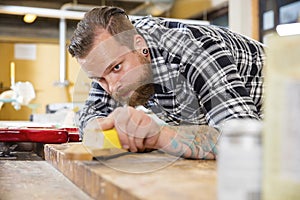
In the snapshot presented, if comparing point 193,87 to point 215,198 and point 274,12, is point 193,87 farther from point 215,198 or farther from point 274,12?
point 274,12

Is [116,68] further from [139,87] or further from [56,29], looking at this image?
[56,29]

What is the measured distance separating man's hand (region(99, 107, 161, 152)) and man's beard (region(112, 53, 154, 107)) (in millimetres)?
217

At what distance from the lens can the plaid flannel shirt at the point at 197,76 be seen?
0.95 metres

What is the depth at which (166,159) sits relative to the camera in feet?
2.84

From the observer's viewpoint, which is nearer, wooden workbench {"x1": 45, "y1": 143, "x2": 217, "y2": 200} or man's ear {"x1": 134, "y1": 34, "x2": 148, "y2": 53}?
wooden workbench {"x1": 45, "y1": 143, "x2": 217, "y2": 200}

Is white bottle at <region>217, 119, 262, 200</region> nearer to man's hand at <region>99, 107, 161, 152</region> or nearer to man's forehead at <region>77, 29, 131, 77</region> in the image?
man's hand at <region>99, 107, 161, 152</region>

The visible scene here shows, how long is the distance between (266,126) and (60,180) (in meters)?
0.72

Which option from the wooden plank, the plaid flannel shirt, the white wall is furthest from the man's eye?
the white wall

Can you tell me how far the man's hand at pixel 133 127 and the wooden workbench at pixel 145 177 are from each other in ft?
0.10

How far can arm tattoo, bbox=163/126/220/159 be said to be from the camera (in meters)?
0.89

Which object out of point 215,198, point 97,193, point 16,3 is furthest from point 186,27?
point 16,3

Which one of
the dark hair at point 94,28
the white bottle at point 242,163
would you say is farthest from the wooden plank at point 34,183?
the white bottle at point 242,163

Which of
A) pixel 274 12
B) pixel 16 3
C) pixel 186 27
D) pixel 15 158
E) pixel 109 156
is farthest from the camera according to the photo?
pixel 16 3

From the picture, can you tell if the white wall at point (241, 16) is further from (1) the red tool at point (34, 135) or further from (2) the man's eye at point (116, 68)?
(2) the man's eye at point (116, 68)
